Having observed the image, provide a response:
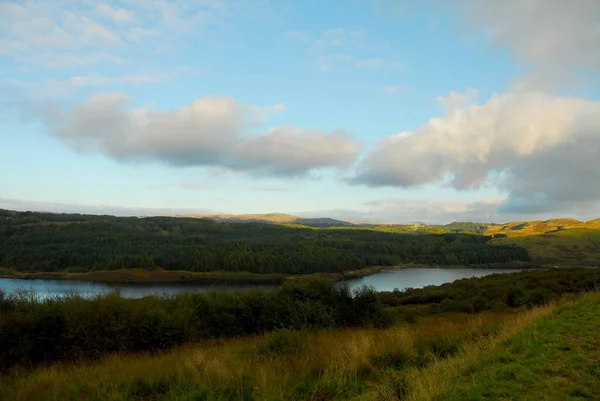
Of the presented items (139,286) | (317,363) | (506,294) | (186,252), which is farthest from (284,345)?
(186,252)

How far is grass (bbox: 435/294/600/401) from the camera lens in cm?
509

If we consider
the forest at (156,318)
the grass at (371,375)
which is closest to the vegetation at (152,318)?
the forest at (156,318)

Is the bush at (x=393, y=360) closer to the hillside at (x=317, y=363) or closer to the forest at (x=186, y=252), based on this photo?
the hillside at (x=317, y=363)

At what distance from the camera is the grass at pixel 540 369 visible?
509cm

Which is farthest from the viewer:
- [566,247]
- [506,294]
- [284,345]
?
[566,247]

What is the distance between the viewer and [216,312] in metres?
20.5

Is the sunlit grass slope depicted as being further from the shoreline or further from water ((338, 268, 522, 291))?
the shoreline

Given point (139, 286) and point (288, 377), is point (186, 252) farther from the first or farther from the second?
point (288, 377)

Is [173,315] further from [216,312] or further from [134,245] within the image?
[134,245]

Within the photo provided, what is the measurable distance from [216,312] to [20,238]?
563ft

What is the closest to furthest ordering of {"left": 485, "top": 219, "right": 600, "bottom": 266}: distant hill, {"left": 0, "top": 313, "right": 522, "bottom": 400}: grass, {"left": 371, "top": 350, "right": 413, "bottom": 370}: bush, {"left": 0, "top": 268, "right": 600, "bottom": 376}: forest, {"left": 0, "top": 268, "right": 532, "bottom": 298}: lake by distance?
{"left": 0, "top": 313, "right": 522, "bottom": 400}: grass → {"left": 371, "top": 350, "right": 413, "bottom": 370}: bush → {"left": 0, "top": 268, "right": 600, "bottom": 376}: forest → {"left": 0, "top": 268, "right": 532, "bottom": 298}: lake → {"left": 485, "top": 219, "right": 600, "bottom": 266}: distant hill

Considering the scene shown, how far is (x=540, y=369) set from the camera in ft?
20.3

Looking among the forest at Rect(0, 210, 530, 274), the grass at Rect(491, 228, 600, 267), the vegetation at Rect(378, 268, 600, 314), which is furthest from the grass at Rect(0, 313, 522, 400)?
the grass at Rect(491, 228, 600, 267)

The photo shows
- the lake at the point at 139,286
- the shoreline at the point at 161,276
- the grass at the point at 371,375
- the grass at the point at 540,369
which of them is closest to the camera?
the grass at the point at 540,369
